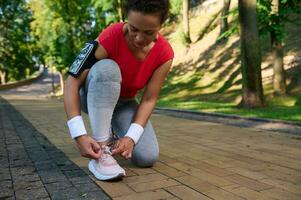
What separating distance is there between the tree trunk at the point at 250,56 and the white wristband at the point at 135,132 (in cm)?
766

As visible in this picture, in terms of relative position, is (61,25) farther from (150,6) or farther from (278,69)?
(150,6)

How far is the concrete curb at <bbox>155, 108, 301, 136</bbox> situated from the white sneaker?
4.23 metres

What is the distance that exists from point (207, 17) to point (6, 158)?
30470 mm

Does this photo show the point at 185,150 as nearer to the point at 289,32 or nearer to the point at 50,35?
the point at 289,32

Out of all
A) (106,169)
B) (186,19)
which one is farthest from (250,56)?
(186,19)

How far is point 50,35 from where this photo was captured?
119 ft

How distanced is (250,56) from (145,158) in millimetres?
7529

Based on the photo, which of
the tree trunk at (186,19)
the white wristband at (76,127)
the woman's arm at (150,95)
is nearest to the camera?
the white wristband at (76,127)

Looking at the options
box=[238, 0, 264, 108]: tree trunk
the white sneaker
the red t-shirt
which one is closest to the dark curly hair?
the red t-shirt

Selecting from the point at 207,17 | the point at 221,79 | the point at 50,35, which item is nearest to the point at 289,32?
the point at 221,79

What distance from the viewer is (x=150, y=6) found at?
298 centimetres

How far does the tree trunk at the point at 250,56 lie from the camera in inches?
421

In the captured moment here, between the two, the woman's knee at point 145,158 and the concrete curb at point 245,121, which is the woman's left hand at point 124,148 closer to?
the woman's knee at point 145,158

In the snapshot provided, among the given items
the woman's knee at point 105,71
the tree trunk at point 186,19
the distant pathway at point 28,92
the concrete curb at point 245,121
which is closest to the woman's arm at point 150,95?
the woman's knee at point 105,71
